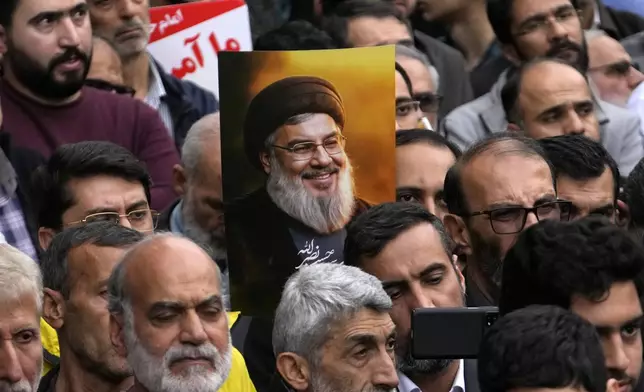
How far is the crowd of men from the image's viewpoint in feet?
20.2

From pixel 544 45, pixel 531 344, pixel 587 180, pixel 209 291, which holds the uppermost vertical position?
pixel 531 344

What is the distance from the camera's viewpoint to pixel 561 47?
9.93 metres

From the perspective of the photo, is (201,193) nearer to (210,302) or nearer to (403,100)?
(403,100)

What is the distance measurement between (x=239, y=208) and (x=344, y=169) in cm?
39

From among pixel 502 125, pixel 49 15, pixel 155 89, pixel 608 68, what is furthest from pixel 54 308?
pixel 608 68

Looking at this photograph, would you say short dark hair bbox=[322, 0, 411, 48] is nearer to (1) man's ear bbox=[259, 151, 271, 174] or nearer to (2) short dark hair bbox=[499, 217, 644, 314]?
(1) man's ear bbox=[259, 151, 271, 174]

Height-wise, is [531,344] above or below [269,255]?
above

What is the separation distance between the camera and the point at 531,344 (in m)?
5.35

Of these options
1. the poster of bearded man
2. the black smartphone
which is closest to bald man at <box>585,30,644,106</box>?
the poster of bearded man

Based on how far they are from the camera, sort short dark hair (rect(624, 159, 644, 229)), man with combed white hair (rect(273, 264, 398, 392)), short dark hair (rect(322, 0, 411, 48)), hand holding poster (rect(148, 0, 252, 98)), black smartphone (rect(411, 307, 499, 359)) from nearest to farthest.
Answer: black smartphone (rect(411, 307, 499, 359))
man with combed white hair (rect(273, 264, 398, 392))
short dark hair (rect(624, 159, 644, 229))
hand holding poster (rect(148, 0, 252, 98))
short dark hair (rect(322, 0, 411, 48))

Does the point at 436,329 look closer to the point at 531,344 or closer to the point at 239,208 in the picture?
the point at 531,344

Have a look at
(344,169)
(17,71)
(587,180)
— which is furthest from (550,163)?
(17,71)

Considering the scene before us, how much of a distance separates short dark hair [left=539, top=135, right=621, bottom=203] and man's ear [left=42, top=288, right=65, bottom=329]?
195 cm

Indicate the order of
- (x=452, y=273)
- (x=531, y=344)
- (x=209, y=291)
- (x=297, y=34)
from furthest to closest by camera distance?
(x=297, y=34), (x=452, y=273), (x=209, y=291), (x=531, y=344)
